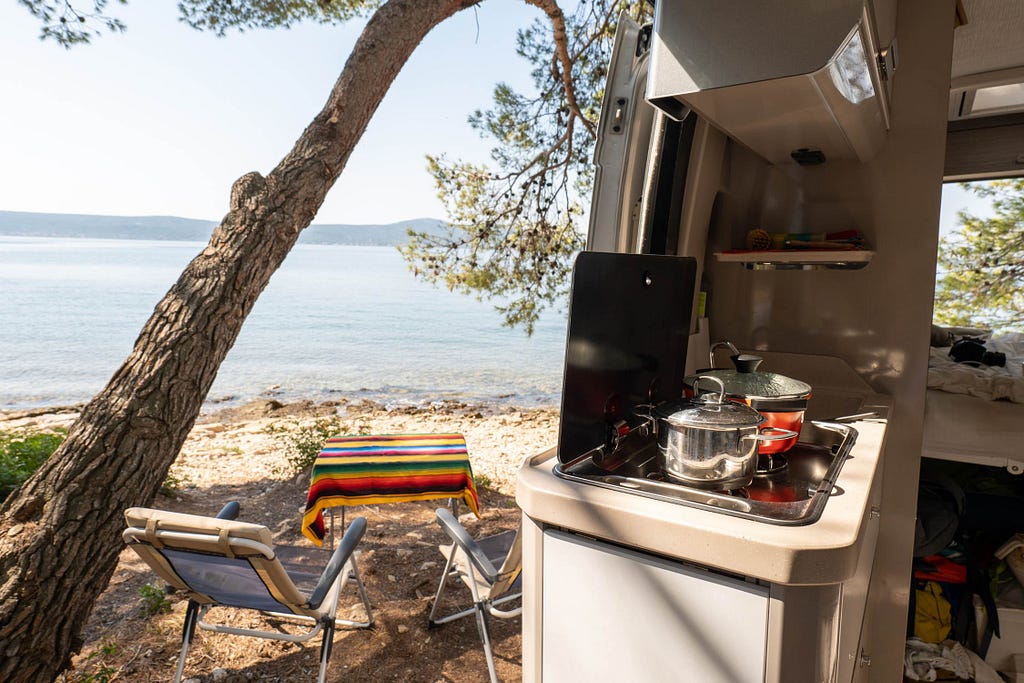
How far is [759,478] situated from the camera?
1.17 m

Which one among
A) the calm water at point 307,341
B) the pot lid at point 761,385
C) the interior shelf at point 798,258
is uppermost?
the interior shelf at point 798,258

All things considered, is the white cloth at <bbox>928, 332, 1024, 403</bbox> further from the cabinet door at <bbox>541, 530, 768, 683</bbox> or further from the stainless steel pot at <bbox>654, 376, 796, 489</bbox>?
the cabinet door at <bbox>541, 530, 768, 683</bbox>

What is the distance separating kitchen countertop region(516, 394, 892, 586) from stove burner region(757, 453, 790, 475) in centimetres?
12


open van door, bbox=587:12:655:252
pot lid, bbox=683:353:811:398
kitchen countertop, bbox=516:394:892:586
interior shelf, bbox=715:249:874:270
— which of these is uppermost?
open van door, bbox=587:12:655:252

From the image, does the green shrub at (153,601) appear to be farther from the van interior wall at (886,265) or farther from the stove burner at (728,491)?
the van interior wall at (886,265)

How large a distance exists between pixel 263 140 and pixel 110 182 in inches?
559

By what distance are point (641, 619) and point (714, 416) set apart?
1.23 ft

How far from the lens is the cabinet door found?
0.87 metres

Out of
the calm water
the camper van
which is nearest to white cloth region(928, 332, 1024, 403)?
the camper van

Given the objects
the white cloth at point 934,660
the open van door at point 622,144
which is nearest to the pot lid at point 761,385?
the open van door at point 622,144

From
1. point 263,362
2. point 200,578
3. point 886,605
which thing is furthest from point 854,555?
point 263,362

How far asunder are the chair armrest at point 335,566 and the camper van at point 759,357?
1132 millimetres

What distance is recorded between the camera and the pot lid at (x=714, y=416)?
3.34ft

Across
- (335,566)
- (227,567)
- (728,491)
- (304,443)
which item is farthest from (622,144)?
(304,443)
